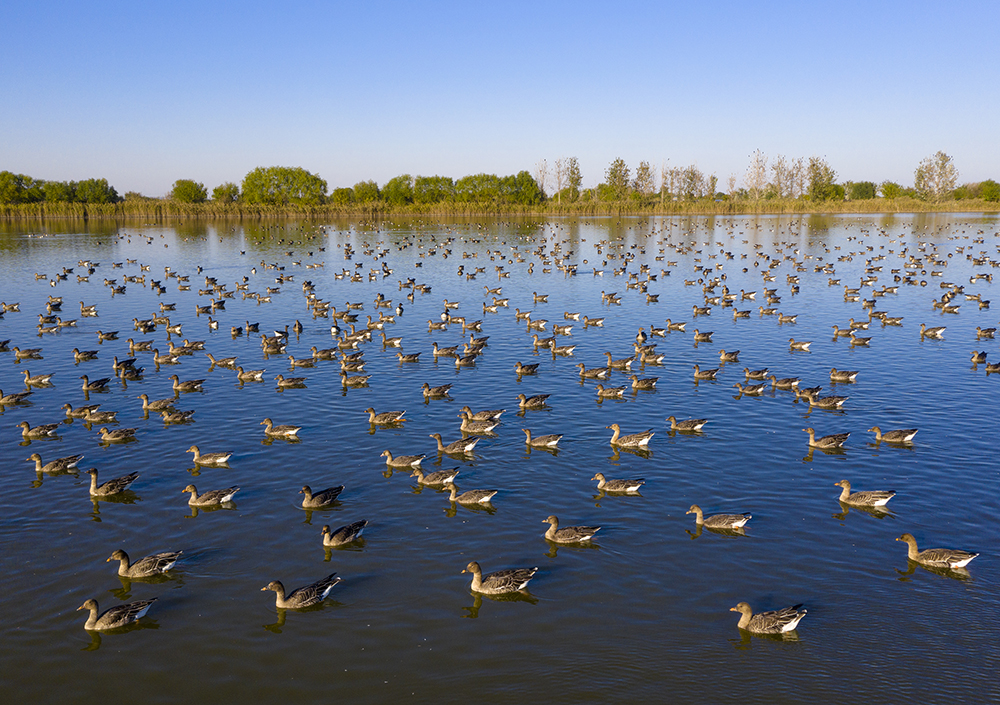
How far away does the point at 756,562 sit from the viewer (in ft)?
58.5

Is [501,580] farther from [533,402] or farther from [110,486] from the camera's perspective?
[533,402]

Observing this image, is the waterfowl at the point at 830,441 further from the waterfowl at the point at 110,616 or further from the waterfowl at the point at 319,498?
the waterfowl at the point at 110,616

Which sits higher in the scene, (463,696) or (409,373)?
(409,373)

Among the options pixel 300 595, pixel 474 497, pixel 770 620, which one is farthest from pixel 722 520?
pixel 300 595

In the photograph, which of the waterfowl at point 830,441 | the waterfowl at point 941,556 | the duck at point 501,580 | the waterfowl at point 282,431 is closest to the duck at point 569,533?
the duck at point 501,580

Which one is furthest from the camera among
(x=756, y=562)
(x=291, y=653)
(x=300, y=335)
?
(x=300, y=335)

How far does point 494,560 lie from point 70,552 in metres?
11.8

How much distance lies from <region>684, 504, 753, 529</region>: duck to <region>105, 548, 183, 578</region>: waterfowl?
14.4m

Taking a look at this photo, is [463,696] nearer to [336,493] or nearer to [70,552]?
[336,493]

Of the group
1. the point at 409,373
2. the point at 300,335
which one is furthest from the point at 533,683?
the point at 300,335

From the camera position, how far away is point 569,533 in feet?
61.7

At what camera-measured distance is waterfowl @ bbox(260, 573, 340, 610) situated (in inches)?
631

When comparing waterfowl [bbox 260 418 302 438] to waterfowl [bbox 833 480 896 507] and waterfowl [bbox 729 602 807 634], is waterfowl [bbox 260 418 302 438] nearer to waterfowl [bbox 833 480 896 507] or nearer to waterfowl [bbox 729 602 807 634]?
waterfowl [bbox 729 602 807 634]

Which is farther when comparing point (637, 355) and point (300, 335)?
point (300, 335)
